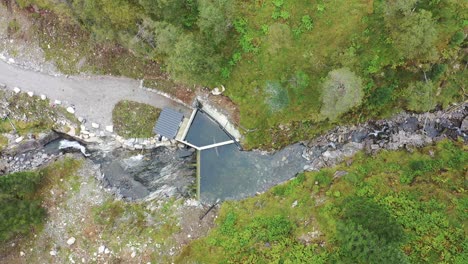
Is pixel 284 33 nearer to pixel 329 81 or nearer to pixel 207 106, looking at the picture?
pixel 329 81

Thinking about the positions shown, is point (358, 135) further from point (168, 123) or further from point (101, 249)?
point (101, 249)

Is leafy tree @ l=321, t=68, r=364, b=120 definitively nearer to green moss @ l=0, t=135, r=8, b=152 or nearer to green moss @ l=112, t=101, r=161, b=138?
green moss @ l=112, t=101, r=161, b=138

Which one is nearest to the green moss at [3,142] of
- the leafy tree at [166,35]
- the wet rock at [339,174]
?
the leafy tree at [166,35]

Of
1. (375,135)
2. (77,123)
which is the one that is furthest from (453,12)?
(77,123)

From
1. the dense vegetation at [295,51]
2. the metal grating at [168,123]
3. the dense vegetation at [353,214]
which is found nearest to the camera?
the dense vegetation at [353,214]

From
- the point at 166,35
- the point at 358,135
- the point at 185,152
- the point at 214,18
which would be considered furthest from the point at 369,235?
the point at 166,35

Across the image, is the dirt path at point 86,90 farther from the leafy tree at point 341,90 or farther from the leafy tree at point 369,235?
the leafy tree at point 369,235
